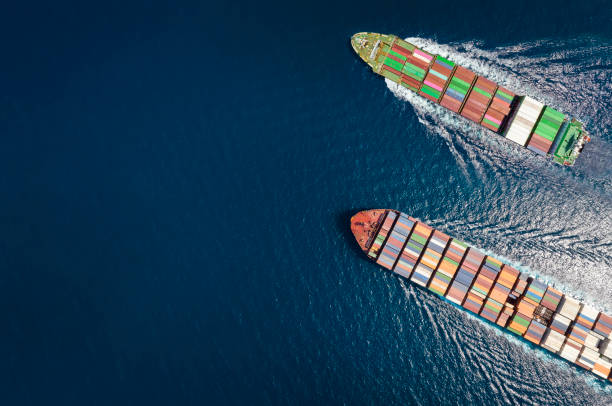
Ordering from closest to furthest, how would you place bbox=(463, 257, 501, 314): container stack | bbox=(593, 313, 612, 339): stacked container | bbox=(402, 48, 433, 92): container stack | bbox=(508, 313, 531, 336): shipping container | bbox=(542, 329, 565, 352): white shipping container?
bbox=(593, 313, 612, 339): stacked container, bbox=(542, 329, 565, 352): white shipping container, bbox=(508, 313, 531, 336): shipping container, bbox=(463, 257, 501, 314): container stack, bbox=(402, 48, 433, 92): container stack

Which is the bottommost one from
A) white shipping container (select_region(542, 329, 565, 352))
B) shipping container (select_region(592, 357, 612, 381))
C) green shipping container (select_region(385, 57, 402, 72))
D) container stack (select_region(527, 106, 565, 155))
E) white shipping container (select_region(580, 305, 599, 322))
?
shipping container (select_region(592, 357, 612, 381))

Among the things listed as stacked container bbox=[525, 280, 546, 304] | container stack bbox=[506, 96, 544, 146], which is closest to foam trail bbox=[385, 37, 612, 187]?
container stack bbox=[506, 96, 544, 146]

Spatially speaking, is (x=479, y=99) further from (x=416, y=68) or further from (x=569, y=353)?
(x=569, y=353)

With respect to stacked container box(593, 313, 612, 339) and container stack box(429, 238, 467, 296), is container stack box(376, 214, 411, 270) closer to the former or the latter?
container stack box(429, 238, 467, 296)

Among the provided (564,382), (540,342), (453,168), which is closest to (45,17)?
(453,168)

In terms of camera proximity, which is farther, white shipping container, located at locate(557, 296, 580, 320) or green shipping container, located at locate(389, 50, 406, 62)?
green shipping container, located at locate(389, 50, 406, 62)

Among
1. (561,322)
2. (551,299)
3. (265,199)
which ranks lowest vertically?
(561,322)

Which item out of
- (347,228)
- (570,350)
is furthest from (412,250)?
(570,350)

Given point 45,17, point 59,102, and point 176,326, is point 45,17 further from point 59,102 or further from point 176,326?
point 176,326
